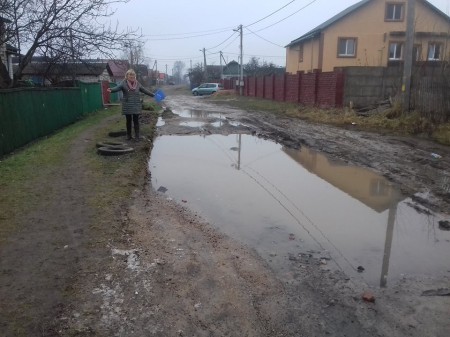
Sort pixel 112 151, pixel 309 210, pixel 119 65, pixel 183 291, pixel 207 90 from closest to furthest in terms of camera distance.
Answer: pixel 183 291 < pixel 309 210 < pixel 112 151 < pixel 119 65 < pixel 207 90

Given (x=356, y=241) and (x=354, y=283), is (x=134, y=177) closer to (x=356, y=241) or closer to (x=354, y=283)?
(x=356, y=241)

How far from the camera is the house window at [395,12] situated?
103 ft

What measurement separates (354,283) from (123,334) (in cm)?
210

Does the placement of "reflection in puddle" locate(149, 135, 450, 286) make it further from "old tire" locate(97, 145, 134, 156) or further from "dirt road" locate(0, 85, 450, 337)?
"old tire" locate(97, 145, 134, 156)

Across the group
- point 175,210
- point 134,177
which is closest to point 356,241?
point 175,210

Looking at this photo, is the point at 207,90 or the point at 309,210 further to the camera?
the point at 207,90

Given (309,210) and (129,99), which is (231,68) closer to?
(129,99)

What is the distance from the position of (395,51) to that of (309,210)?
3032 cm

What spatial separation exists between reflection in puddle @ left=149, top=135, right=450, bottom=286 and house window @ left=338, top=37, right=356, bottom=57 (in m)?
24.5

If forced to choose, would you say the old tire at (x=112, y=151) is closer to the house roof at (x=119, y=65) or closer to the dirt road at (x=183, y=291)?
the dirt road at (x=183, y=291)

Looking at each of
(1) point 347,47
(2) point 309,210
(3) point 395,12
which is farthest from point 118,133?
(3) point 395,12

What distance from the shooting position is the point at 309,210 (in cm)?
595

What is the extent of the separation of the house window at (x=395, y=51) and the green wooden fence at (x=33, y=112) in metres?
23.9

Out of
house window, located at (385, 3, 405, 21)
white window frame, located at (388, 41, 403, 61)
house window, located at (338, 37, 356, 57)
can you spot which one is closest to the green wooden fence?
house window, located at (338, 37, 356, 57)
